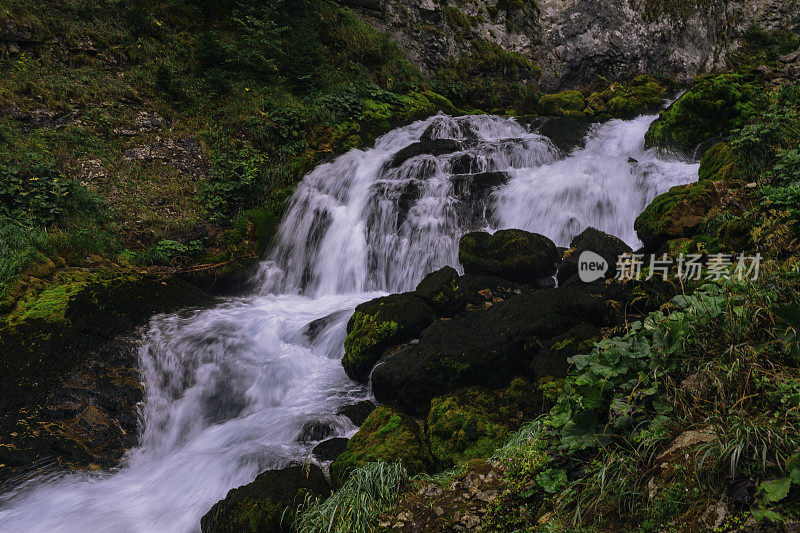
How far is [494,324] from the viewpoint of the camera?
4816mm

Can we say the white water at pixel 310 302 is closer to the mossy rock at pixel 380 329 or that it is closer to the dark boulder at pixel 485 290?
the mossy rock at pixel 380 329

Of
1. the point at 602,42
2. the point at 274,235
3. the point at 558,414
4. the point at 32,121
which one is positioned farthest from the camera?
the point at 602,42

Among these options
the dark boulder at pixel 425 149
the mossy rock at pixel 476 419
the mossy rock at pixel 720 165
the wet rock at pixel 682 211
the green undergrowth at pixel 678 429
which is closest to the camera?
the green undergrowth at pixel 678 429

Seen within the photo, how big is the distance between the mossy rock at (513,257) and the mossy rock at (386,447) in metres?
3.68

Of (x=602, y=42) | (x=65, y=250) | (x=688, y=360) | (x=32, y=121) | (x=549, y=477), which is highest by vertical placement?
(x=602, y=42)

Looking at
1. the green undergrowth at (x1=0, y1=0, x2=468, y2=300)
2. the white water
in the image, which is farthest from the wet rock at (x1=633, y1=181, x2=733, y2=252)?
the green undergrowth at (x1=0, y1=0, x2=468, y2=300)

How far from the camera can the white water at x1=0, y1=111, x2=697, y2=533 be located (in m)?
4.00

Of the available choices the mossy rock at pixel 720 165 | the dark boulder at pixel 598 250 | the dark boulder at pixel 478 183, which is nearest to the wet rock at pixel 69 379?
the dark boulder at pixel 598 250

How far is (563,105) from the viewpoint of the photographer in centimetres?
1562

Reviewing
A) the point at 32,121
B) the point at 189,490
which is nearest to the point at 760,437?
the point at 189,490

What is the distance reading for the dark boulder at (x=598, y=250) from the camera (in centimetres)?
560

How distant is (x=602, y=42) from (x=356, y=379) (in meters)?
19.6

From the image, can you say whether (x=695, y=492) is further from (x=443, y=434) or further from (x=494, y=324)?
(x=494, y=324)

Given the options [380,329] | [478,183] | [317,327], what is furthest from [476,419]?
[478,183]
